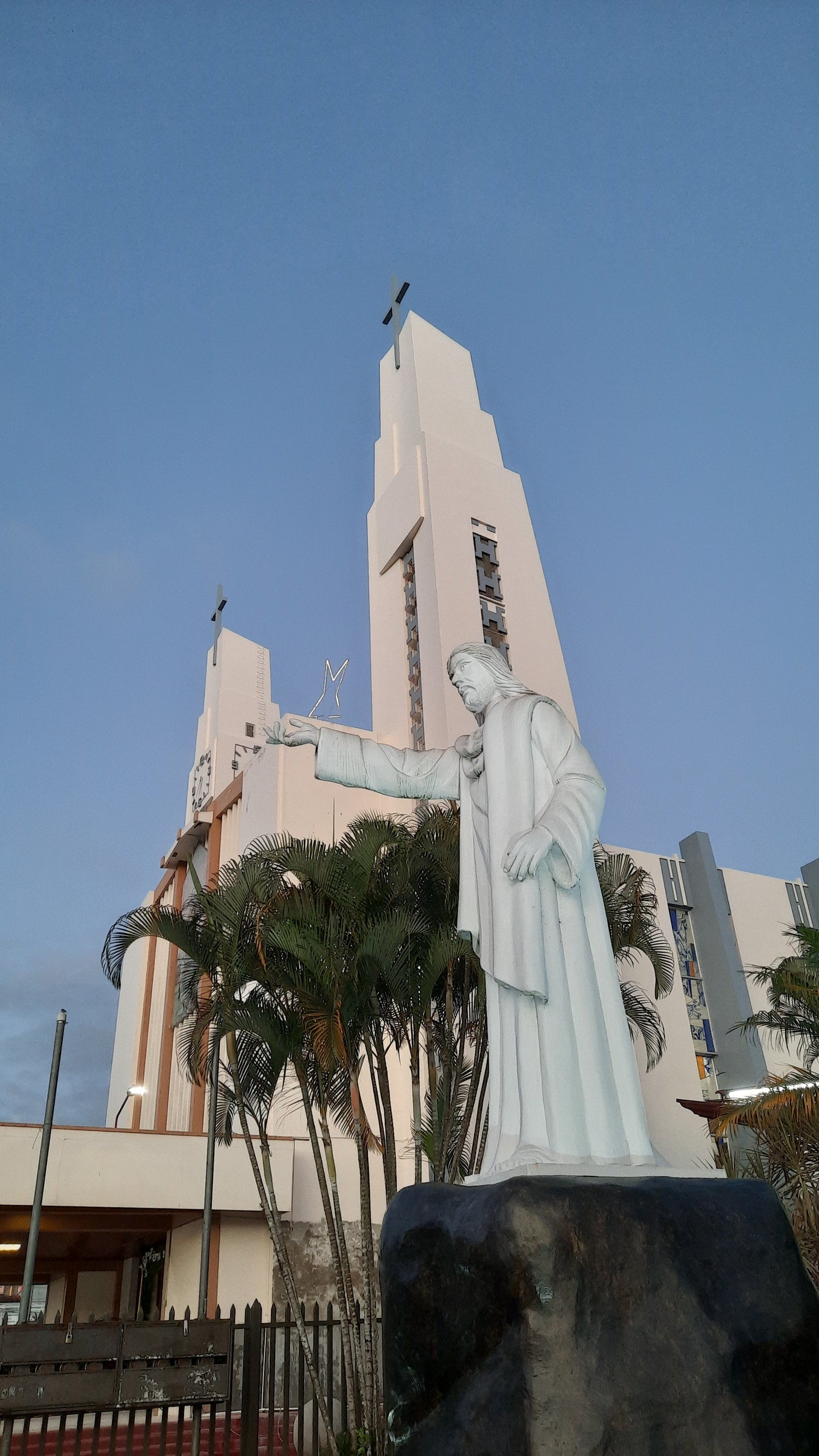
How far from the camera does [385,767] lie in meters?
4.72

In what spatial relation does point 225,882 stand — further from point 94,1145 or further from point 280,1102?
point 280,1102

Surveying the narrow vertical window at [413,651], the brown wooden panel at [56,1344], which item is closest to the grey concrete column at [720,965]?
the narrow vertical window at [413,651]

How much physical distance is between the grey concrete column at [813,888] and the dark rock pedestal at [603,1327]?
2853 centimetres

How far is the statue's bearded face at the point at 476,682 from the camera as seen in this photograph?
15.7ft

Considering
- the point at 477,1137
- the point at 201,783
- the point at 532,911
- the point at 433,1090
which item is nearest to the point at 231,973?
the point at 433,1090

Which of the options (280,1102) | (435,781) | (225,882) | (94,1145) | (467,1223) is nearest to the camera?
(467,1223)

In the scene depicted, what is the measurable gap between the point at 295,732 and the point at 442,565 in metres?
23.1

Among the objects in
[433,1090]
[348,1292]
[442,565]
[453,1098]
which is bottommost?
[348,1292]

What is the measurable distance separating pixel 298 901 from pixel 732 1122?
5493 millimetres

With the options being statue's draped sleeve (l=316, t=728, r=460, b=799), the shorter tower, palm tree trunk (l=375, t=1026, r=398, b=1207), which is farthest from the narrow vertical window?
statue's draped sleeve (l=316, t=728, r=460, b=799)

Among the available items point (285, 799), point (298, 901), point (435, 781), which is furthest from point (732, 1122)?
point (285, 799)

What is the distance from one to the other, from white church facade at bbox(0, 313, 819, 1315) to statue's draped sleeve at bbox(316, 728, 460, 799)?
586 inches

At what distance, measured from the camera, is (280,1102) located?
62.5 feet

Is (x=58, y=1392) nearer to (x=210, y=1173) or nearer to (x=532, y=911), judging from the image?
(x=532, y=911)
